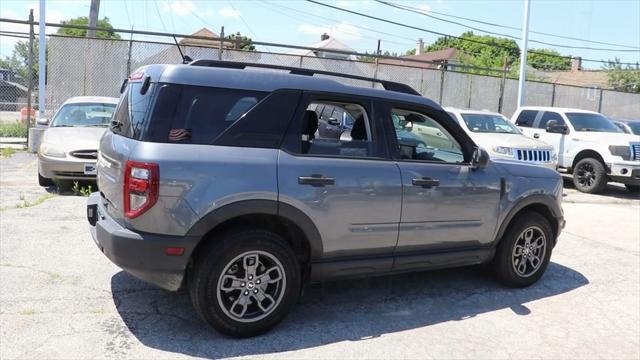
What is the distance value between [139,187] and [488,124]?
9.94 metres

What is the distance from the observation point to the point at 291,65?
54.7ft

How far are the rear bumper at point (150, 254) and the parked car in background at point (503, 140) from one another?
756 cm

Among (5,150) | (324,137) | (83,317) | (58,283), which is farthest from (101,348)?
(5,150)

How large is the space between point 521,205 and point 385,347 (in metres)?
2.12

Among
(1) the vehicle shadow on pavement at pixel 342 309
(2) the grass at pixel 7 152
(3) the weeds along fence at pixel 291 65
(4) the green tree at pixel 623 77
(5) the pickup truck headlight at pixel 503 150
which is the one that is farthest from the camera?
(4) the green tree at pixel 623 77

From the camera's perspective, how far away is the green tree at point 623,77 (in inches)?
1817

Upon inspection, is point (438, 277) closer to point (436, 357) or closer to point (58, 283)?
point (436, 357)

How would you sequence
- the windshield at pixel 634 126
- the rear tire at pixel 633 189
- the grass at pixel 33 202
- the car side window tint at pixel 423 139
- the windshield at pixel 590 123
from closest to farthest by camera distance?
1. the car side window tint at pixel 423 139
2. the grass at pixel 33 202
3. the windshield at pixel 590 123
4. the rear tire at pixel 633 189
5. the windshield at pixel 634 126

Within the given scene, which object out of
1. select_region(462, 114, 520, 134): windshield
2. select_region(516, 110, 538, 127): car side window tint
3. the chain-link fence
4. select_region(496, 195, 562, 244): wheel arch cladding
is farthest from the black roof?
select_region(516, 110, 538, 127): car side window tint

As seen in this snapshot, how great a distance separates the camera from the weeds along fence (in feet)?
46.7

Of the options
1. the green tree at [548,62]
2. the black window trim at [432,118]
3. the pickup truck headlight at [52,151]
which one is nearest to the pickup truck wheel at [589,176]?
the black window trim at [432,118]

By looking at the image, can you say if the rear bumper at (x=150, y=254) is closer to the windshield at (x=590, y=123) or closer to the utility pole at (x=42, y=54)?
the utility pole at (x=42, y=54)

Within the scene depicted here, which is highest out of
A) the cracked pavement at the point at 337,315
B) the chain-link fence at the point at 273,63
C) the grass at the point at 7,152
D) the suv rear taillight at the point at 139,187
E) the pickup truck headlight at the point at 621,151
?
the chain-link fence at the point at 273,63

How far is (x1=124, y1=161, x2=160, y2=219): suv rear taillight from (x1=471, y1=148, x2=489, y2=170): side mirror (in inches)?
108
